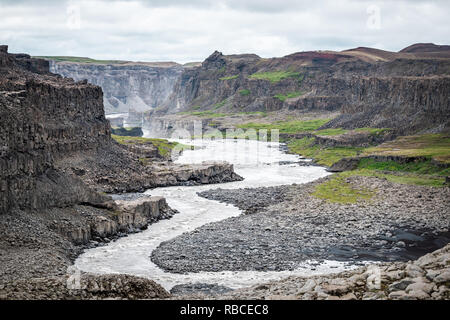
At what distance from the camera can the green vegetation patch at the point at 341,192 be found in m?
75.3

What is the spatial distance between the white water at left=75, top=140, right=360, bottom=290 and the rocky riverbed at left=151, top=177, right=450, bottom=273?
65.3 inches

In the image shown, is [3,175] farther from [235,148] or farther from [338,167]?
[235,148]

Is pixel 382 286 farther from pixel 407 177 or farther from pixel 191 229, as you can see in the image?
pixel 407 177

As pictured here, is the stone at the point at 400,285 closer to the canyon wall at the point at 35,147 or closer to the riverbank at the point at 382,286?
the riverbank at the point at 382,286

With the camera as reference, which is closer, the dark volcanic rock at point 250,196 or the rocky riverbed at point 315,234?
the rocky riverbed at point 315,234

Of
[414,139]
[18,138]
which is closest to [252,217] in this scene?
[18,138]

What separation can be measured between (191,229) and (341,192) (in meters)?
28.1

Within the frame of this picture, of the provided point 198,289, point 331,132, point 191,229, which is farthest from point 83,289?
point 331,132

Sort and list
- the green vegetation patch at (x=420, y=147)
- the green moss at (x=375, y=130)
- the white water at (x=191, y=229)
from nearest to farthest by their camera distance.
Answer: the white water at (x=191, y=229) < the green vegetation patch at (x=420, y=147) < the green moss at (x=375, y=130)

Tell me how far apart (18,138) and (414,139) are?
99169 mm

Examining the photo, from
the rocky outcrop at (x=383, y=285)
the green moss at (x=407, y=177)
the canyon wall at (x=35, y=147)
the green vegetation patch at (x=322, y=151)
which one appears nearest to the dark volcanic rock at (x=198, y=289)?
the rocky outcrop at (x=383, y=285)

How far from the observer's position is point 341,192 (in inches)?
3150

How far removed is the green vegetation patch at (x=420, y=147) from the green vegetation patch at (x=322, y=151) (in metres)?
7.90

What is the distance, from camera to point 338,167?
112625 mm
